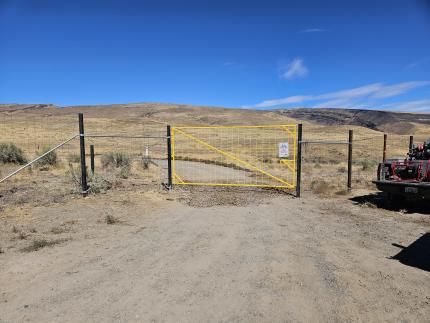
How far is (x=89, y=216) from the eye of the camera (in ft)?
25.5

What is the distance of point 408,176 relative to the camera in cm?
908

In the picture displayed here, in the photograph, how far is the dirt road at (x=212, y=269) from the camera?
378 centimetres

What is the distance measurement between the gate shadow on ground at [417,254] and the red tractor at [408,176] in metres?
2.02

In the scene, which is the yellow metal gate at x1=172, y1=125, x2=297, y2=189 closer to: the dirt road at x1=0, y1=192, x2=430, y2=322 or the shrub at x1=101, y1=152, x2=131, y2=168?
the shrub at x1=101, y1=152, x2=131, y2=168

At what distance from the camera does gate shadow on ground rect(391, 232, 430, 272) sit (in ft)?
17.3

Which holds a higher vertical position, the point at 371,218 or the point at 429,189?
the point at 429,189

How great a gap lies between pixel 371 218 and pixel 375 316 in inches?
193

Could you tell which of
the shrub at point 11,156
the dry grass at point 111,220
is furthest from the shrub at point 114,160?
the dry grass at point 111,220

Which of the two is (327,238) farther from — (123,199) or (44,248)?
(123,199)

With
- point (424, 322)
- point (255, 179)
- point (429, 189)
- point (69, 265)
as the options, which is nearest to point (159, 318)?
point (69, 265)

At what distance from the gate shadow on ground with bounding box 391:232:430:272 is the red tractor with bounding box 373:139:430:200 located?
6.62ft

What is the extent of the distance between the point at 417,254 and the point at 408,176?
3850mm

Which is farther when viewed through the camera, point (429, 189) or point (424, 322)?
point (429, 189)

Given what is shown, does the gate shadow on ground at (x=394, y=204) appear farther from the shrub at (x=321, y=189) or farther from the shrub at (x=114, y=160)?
the shrub at (x=114, y=160)
